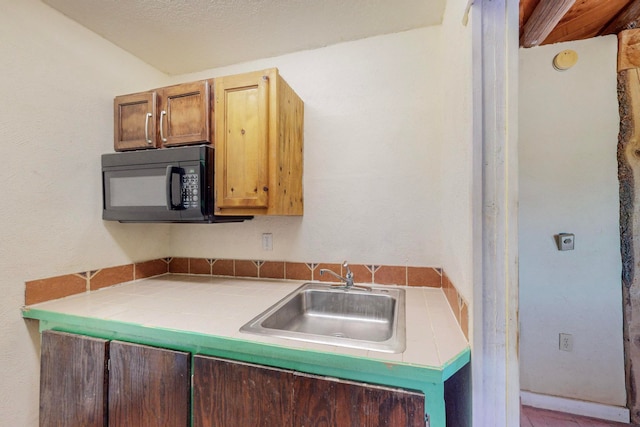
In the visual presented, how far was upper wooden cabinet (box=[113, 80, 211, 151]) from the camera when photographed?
1265 millimetres

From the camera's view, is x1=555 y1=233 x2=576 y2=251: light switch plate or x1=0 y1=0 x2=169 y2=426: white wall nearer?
x1=0 y1=0 x2=169 y2=426: white wall

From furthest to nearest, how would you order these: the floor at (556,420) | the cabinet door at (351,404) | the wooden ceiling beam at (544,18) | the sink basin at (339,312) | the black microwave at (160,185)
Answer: the floor at (556,420) → the black microwave at (160,185) → the sink basin at (339,312) → the wooden ceiling beam at (544,18) → the cabinet door at (351,404)

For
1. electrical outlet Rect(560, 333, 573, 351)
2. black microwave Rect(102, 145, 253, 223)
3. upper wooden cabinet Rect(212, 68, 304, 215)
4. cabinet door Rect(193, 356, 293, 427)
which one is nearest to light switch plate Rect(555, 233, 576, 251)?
electrical outlet Rect(560, 333, 573, 351)

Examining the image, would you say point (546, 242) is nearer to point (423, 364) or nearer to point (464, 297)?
point (464, 297)

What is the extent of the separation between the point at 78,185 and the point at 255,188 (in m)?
0.94

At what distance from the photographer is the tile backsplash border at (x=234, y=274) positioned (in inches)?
44.1

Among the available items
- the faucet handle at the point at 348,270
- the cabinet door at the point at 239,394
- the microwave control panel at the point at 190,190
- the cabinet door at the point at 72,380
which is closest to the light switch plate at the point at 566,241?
the faucet handle at the point at 348,270

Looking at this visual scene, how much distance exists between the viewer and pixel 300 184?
1.47m

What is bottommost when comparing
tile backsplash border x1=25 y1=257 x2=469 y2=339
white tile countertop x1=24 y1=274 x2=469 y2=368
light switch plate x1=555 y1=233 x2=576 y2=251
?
white tile countertop x1=24 y1=274 x2=469 y2=368

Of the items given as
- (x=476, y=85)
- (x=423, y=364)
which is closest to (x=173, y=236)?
→ (x=423, y=364)

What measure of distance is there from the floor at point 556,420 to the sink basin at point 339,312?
4.40 feet

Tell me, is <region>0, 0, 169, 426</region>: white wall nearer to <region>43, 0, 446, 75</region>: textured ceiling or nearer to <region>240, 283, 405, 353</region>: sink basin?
Result: <region>43, 0, 446, 75</region>: textured ceiling

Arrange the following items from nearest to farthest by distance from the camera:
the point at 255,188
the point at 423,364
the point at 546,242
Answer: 1. the point at 423,364
2. the point at 255,188
3. the point at 546,242

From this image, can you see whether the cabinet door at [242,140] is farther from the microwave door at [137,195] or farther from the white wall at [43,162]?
the white wall at [43,162]
